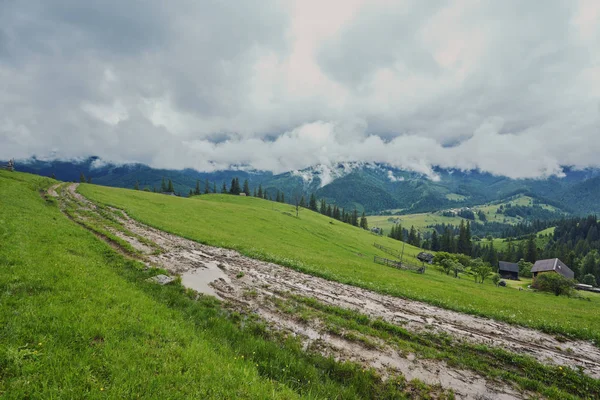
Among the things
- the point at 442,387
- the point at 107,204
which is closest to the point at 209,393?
the point at 442,387

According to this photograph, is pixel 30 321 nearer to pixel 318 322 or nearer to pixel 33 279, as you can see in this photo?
pixel 33 279

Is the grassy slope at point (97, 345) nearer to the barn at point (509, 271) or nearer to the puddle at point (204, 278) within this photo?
the puddle at point (204, 278)

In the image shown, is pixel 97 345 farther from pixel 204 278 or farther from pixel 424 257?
pixel 424 257

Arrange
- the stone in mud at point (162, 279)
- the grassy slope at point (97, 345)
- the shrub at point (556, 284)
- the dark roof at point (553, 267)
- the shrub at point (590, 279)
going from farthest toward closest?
the shrub at point (590, 279) < the dark roof at point (553, 267) < the shrub at point (556, 284) < the stone in mud at point (162, 279) < the grassy slope at point (97, 345)

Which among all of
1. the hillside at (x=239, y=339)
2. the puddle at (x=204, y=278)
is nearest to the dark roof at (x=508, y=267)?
the hillside at (x=239, y=339)

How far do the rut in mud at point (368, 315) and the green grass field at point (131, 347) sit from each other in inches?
49.8

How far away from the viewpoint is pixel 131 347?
7.54 metres

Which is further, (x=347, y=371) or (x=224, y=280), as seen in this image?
(x=224, y=280)

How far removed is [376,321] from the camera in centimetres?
1323

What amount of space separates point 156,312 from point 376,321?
10337 millimetres

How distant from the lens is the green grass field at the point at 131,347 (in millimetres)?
6070

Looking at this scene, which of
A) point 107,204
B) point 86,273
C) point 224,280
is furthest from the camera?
point 107,204

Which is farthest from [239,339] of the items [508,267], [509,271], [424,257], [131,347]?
[508,267]

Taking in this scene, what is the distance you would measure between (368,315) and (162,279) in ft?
39.6
